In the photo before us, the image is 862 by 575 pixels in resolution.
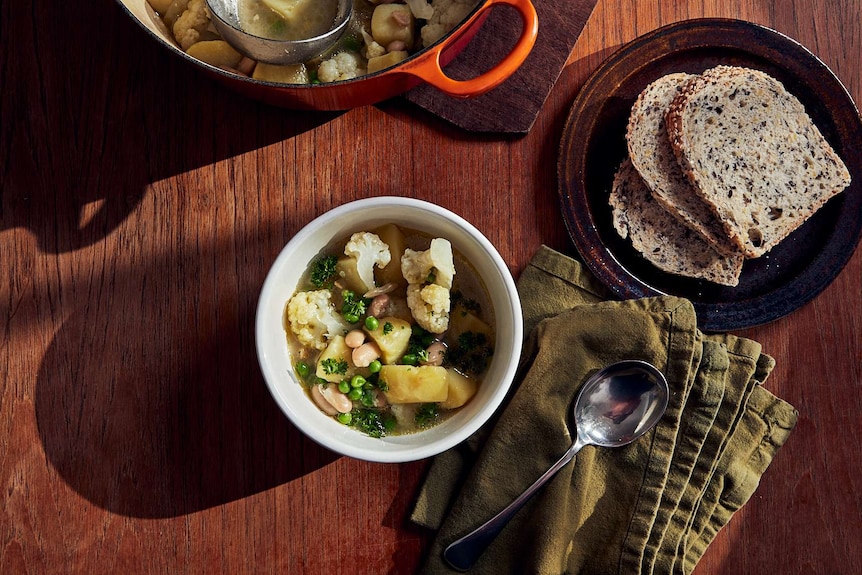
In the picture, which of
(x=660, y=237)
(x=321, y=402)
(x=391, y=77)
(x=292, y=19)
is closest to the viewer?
(x=391, y=77)

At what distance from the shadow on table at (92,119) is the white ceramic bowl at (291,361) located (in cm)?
41

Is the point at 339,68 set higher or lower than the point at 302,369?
higher

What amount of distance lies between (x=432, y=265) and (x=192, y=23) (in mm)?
846

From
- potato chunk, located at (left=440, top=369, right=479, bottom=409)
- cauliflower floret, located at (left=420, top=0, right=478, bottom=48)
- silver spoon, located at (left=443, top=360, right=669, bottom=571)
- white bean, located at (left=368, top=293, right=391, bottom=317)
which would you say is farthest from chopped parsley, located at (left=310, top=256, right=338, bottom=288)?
silver spoon, located at (left=443, top=360, right=669, bottom=571)

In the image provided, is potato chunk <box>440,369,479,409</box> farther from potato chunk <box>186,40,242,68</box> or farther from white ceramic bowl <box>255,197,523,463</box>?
potato chunk <box>186,40,242,68</box>

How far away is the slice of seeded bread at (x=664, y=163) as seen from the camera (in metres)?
1.97

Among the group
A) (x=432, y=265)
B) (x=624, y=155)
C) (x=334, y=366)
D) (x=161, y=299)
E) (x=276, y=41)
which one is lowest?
(x=161, y=299)

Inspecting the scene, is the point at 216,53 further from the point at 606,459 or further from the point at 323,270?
the point at 606,459

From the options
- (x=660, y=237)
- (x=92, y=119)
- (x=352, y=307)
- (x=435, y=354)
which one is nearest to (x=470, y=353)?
(x=435, y=354)

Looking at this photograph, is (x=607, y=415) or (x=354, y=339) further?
(x=607, y=415)

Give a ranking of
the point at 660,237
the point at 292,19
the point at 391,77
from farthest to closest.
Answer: the point at 660,237, the point at 292,19, the point at 391,77

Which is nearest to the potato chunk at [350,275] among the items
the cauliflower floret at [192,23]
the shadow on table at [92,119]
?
the shadow on table at [92,119]

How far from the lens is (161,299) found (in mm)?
1965

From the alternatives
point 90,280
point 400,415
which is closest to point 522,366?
point 400,415
